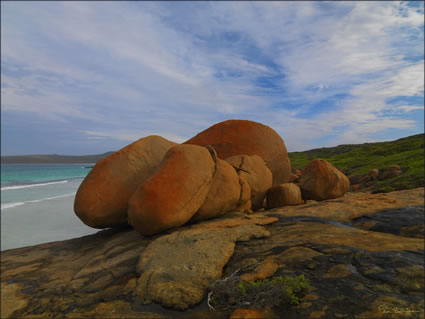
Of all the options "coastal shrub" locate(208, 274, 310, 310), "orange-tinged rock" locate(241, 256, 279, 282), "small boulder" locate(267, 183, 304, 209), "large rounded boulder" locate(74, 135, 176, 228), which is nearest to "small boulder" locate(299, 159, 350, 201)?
"small boulder" locate(267, 183, 304, 209)

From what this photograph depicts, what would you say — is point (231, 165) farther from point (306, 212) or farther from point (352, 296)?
point (352, 296)

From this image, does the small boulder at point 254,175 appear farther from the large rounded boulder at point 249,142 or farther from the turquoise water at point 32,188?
the turquoise water at point 32,188

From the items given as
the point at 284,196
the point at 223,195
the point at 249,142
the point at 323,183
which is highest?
the point at 249,142

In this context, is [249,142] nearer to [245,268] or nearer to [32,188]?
[245,268]

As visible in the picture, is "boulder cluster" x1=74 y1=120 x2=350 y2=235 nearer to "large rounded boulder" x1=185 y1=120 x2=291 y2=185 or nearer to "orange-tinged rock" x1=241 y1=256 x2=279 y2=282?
"large rounded boulder" x1=185 y1=120 x2=291 y2=185

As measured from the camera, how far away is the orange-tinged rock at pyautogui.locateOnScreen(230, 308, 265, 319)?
383cm

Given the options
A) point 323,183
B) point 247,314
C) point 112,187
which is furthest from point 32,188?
point 247,314

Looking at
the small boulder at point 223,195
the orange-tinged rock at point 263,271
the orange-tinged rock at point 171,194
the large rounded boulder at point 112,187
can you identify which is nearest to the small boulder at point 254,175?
the small boulder at point 223,195

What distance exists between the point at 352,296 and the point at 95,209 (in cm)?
791

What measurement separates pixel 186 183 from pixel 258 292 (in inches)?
172

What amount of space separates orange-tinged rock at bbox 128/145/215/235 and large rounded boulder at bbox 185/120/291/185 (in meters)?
4.52

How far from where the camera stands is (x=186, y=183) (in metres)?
8.07

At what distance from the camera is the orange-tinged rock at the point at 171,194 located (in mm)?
7633

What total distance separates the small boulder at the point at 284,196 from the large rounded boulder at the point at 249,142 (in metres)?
2.15
